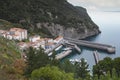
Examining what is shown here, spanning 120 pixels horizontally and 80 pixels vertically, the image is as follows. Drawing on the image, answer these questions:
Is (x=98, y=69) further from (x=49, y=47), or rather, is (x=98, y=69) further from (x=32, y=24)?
(x=32, y=24)

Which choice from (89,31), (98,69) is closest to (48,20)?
(89,31)

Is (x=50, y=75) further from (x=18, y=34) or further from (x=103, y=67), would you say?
(x=18, y=34)

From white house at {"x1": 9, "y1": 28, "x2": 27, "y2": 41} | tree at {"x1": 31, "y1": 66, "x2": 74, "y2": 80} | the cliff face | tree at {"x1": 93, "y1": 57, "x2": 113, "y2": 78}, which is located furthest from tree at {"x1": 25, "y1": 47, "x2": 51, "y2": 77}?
the cliff face

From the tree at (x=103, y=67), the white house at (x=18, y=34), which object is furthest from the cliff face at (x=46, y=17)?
the tree at (x=103, y=67)

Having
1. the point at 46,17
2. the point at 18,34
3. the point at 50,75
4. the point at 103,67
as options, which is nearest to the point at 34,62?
the point at 50,75

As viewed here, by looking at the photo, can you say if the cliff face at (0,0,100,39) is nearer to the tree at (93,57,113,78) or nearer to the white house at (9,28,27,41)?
the white house at (9,28,27,41)

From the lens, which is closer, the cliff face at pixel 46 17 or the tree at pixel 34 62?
the tree at pixel 34 62

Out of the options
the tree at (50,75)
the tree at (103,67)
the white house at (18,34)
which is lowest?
the white house at (18,34)

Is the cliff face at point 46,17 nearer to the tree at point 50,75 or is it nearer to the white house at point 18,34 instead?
the white house at point 18,34
